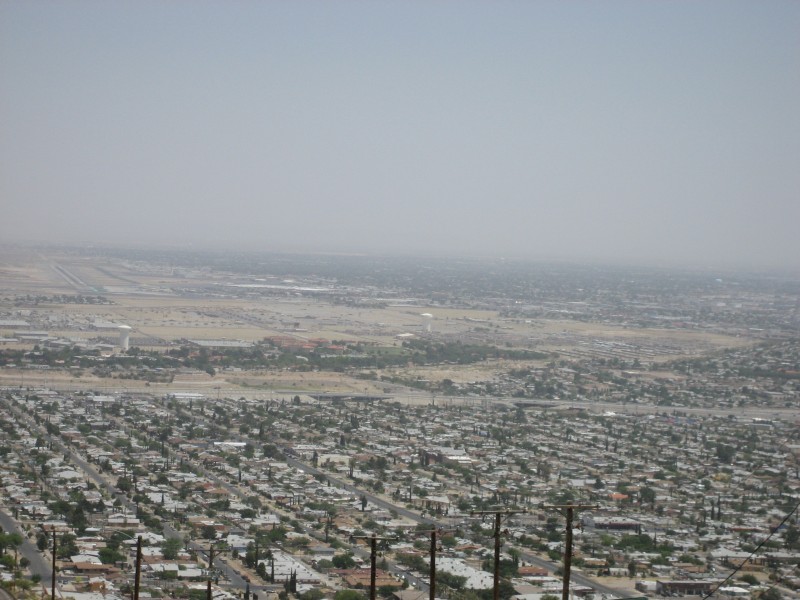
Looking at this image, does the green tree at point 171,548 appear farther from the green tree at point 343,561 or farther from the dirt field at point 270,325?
the dirt field at point 270,325

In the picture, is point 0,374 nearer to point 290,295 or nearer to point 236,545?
point 236,545

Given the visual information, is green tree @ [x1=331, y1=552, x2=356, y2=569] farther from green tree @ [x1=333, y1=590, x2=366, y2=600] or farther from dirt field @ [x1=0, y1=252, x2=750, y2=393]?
dirt field @ [x1=0, y1=252, x2=750, y2=393]

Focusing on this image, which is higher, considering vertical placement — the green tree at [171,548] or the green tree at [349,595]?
the green tree at [349,595]

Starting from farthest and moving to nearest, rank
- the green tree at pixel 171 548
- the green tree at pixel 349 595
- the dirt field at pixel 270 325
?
1. the dirt field at pixel 270 325
2. the green tree at pixel 171 548
3. the green tree at pixel 349 595

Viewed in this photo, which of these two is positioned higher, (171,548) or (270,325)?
(270,325)

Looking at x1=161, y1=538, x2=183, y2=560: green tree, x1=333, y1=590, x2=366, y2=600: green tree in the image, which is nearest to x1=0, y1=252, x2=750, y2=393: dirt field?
x1=161, y1=538, x2=183, y2=560: green tree

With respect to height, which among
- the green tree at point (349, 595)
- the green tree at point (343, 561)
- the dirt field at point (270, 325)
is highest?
the dirt field at point (270, 325)

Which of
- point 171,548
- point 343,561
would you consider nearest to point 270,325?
point 171,548

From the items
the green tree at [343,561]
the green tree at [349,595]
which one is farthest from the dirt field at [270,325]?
the green tree at [349,595]

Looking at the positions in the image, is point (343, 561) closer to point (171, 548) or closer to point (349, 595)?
point (349, 595)

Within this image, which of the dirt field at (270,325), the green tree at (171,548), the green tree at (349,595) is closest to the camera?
the green tree at (349,595)

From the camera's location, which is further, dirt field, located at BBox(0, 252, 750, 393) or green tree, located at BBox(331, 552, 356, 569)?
dirt field, located at BBox(0, 252, 750, 393)

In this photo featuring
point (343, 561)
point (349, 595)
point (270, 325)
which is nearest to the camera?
point (349, 595)
